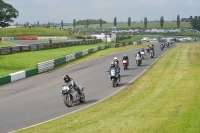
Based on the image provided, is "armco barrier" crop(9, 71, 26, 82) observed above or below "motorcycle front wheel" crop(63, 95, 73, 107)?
below

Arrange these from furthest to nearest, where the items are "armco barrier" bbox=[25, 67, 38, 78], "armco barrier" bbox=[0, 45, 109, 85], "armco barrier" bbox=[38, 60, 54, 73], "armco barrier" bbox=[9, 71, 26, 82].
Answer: "armco barrier" bbox=[38, 60, 54, 73] → "armco barrier" bbox=[25, 67, 38, 78] → "armco barrier" bbox=[9, 71, 26, 82] → "armco barrier" bbox=[0, 45, 109, 85]

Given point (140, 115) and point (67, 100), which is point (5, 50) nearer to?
point (67, 100)

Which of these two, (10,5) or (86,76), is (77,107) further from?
(10,5)

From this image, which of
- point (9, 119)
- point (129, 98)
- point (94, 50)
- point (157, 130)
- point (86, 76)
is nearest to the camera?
point (157, 130)

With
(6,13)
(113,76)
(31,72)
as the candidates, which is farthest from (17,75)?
(6,13)

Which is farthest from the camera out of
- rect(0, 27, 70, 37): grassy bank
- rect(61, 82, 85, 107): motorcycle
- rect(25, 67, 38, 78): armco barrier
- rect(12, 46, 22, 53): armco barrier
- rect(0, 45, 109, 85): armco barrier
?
rect(0, 27, 70, 37): grassy bank

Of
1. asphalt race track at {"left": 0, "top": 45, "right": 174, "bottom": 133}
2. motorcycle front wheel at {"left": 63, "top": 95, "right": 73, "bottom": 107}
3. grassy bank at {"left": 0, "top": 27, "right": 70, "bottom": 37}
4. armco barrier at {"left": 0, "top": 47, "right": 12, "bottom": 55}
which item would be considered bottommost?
asphalt race track at {"left": 0, "top": 45, "right": 174, "bottom": 133}

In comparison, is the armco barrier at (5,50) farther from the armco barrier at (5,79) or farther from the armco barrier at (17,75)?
the armco barrier at (5,79)

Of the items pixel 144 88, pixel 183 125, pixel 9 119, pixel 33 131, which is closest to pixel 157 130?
pixel 183 125

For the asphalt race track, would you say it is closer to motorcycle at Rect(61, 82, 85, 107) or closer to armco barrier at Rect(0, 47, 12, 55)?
motorcycle at Rect(61, 82, 85, 107)

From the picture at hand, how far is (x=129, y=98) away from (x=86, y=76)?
1132 cm

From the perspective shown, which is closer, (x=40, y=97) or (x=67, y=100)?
(x=67, y=100)

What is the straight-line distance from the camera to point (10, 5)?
277 feet

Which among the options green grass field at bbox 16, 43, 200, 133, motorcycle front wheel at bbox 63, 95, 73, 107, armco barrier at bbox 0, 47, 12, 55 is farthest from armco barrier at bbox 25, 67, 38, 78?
armco barrier at bbox 0, 47, 12, 55
